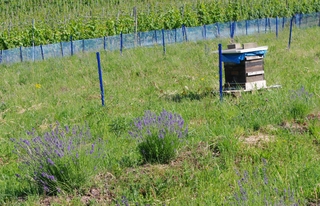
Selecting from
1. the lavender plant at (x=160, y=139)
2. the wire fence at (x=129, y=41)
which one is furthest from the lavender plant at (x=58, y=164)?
Result: the wire fence at (x=129, y=41)

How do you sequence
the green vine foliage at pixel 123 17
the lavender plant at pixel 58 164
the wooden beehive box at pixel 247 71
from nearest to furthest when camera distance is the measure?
the lavender plant at pixel 58 164 < the wooden beehive box at pixel 247 71 < the green vine foliage at pixel 123 17

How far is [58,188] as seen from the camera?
448cm

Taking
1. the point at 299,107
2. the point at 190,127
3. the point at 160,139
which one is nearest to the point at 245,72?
the point at 299,107

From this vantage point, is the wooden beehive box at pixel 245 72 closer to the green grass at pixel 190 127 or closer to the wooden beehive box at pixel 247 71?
the wooden beehive box at pixel 247 71

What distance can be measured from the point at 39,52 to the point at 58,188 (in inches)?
868

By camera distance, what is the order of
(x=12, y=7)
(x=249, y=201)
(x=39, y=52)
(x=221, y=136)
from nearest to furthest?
(x=249, y=201)
(x=221, y=136)
(x=39, y=52)
(x=12, y=7)

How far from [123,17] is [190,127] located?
93.1 ft

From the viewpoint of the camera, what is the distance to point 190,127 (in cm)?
692

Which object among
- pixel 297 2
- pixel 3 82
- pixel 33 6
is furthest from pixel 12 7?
pixel 3 82

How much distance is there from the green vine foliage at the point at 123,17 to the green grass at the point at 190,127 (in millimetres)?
15582

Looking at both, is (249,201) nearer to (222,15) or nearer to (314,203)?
(314,203)

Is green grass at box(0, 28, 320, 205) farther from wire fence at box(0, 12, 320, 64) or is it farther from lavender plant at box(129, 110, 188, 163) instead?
wire fence at box(0, 12, 320, 64)

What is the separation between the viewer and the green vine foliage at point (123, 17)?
29562 mm

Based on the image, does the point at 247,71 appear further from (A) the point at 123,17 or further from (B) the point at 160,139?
(A) the point at 123,17
